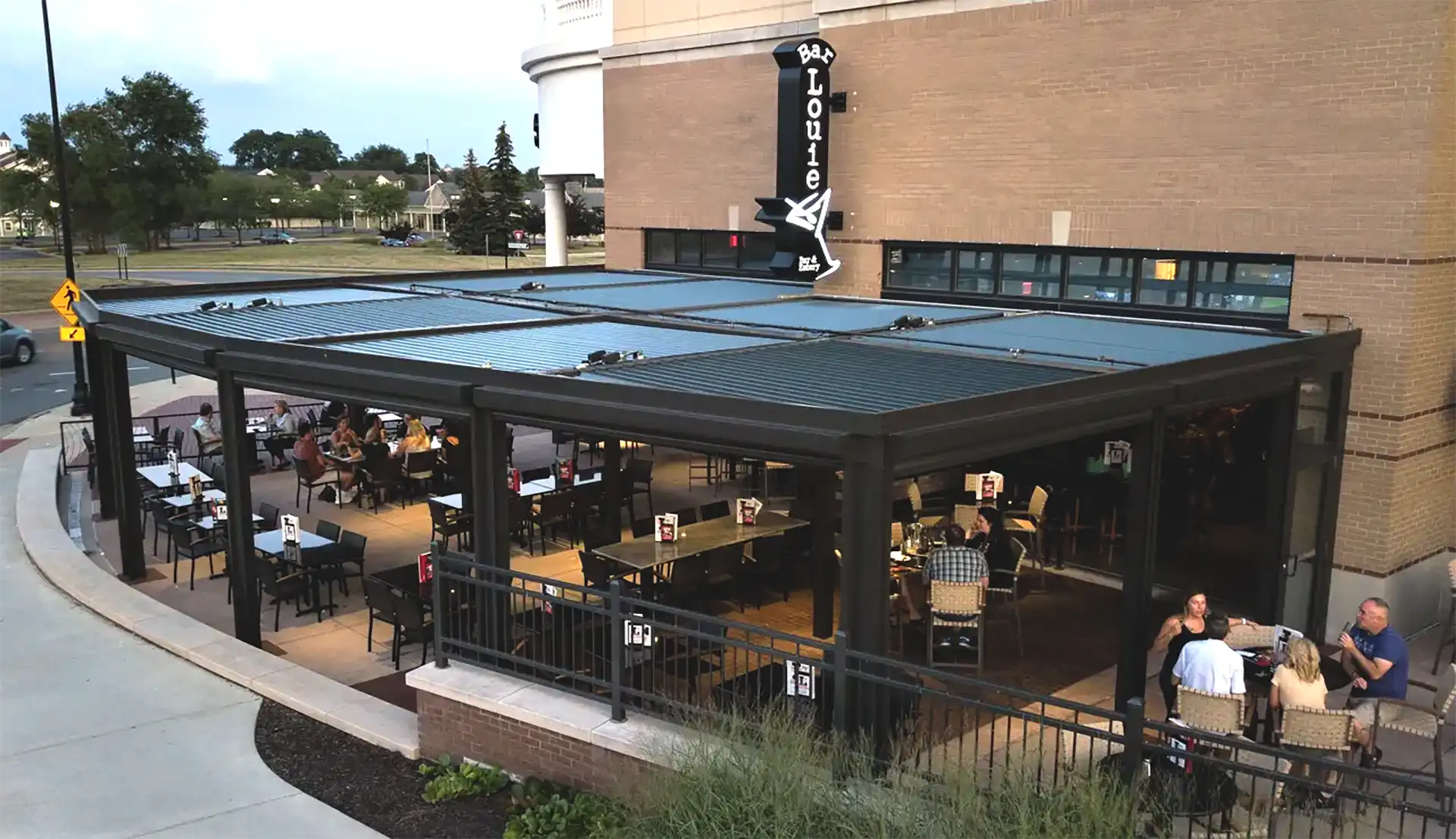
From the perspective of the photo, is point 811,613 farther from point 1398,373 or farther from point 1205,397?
point 1398,373

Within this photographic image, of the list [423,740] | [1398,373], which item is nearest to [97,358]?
[423,740]

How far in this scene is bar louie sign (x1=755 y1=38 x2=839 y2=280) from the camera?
15656mm

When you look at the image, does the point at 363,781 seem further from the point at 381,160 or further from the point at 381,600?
the point at 381,160

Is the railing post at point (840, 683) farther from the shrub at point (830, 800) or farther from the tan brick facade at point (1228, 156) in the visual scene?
the tan brick facade at point (1228, 156)

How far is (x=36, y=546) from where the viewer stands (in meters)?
13.7

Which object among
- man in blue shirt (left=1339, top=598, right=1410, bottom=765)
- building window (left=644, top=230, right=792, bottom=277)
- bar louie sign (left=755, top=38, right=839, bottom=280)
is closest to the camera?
man in blue shirt (left=1339, top=598, right=1410, bottom=765)

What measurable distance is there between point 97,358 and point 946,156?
35.6 feet

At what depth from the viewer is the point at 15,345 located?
33.6 m

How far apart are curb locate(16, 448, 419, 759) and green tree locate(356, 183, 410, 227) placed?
10201 cm

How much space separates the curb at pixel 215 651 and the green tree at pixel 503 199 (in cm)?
6220

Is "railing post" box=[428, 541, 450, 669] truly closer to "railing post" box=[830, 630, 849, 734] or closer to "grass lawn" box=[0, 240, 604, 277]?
A: "railing post" box=[830, 630, 849, 734]

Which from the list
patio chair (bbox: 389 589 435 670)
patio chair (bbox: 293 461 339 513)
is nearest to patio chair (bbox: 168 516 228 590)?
patio chair (bbox: 293 461 339 513)

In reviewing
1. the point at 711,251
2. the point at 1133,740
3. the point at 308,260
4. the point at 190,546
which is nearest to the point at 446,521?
the point at 190,546

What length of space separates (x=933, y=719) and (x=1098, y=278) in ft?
25.9
